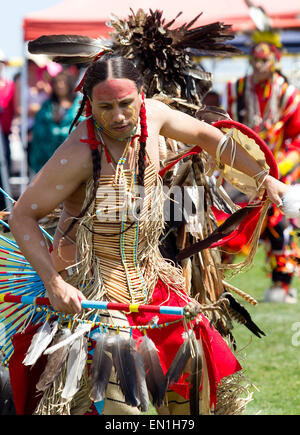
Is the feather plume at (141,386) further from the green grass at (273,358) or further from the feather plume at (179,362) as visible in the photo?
the green grass at (273,358)

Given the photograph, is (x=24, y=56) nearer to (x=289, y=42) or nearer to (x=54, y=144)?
(x=54, y=144)

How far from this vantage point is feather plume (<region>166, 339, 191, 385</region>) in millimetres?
2631

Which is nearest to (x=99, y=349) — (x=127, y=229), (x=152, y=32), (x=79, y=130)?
(x=127, y=229)

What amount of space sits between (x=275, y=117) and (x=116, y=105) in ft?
12.0

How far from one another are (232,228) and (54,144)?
15.0ft

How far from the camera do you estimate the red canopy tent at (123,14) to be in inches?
391

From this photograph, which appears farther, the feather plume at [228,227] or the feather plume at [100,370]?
the feather plume at [228,227]

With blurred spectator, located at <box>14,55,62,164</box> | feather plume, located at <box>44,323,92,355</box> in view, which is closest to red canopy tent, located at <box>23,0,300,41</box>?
blurred spectator, located at <box>14,55,62,164</box>

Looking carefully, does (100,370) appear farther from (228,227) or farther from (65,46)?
(65,46)

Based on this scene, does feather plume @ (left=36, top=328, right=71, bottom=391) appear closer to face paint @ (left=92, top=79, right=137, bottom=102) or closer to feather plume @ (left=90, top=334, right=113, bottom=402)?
feather plume @ (left=90, top=334, right=113, bottom=402)

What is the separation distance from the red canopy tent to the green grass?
494 centimetres

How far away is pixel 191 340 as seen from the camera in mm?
2688

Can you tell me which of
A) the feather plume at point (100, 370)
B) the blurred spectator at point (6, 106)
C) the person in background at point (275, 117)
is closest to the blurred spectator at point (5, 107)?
the blurred spectator at point (6, 106)

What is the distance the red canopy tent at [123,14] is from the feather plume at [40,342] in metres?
7.57
